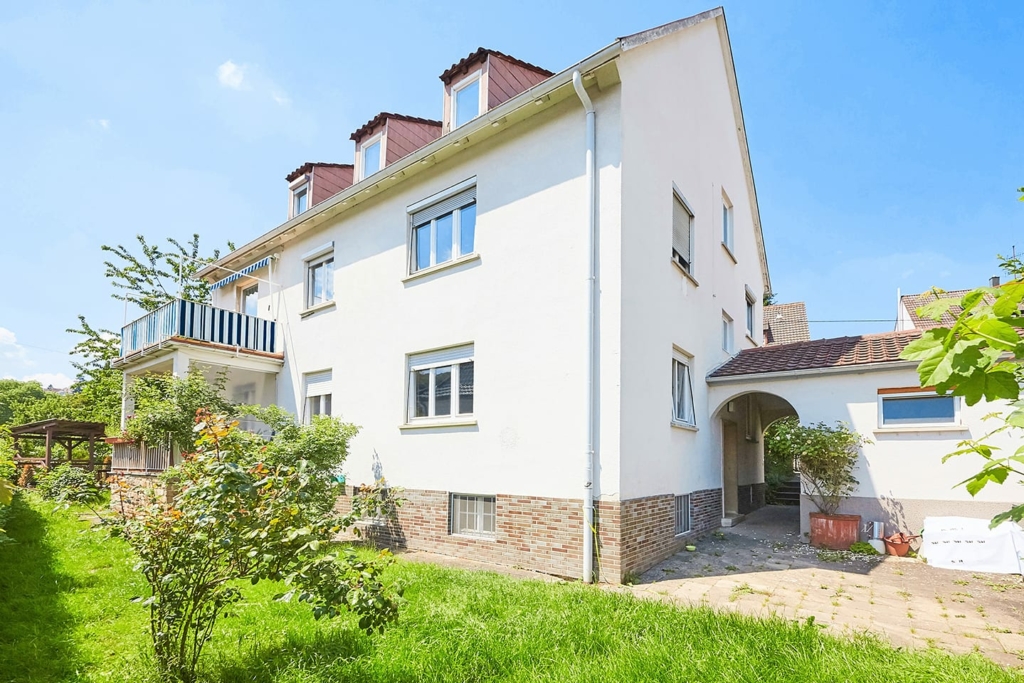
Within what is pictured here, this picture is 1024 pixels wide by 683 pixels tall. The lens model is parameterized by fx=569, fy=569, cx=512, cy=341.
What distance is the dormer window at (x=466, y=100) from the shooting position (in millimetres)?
11531

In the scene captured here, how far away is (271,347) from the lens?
1474cm

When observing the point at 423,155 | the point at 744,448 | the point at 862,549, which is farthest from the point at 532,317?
the point at 744,448

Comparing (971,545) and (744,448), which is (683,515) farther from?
(744,448)

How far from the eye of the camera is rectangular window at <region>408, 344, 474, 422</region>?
1027cm

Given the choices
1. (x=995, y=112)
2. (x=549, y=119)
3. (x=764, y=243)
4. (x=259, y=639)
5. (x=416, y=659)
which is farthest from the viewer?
(x=764, y=243)

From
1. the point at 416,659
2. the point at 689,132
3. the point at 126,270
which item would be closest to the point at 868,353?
the point at 689,132

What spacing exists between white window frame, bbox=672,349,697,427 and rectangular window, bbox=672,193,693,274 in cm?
176

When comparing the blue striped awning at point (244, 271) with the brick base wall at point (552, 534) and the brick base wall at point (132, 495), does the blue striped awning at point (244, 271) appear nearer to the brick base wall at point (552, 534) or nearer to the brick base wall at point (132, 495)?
the brick base wall at point (552, 534)

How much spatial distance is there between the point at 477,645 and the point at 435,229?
8.17m

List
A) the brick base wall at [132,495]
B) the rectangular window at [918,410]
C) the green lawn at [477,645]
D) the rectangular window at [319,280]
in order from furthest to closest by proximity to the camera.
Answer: the rectangular window at [319,280], the rectangular window at [918,410], the brick base wall at [132,495], the green lawn at [477,645]

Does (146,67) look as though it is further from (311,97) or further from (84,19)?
(311,97)

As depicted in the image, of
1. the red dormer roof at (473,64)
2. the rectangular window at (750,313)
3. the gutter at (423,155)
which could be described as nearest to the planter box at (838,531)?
the rectangular window at (750,313)

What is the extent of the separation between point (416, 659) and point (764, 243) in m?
18.3

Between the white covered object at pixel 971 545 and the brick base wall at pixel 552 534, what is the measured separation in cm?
375
